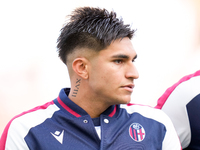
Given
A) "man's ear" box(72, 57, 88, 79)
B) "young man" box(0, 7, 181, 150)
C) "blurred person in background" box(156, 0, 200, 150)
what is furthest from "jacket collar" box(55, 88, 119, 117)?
"blurred person in background" box(156, 0, 200, 150)

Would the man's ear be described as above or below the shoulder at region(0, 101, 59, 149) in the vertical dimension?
above

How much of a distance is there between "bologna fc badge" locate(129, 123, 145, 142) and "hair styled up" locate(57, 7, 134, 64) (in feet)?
1.13

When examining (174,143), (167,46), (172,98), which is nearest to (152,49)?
(167,46)

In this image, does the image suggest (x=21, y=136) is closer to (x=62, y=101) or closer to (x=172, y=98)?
(x=62, y=101)

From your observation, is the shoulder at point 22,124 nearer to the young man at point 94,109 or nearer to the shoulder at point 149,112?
the young man at point 94,109

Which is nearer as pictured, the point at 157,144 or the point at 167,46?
the point at 157,144

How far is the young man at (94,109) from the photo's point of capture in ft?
2.93

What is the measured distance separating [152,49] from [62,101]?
3.98 ft

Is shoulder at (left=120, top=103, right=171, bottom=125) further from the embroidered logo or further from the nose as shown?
the embroidered logo

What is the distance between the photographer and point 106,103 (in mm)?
980

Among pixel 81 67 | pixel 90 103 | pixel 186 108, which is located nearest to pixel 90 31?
pixel 81 67

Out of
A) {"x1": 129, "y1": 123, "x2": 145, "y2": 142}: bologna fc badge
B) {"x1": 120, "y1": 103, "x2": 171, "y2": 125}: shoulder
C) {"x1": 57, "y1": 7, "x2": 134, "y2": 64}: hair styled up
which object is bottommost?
{"x1": 129, "y1": 123, "x2": 145, "y2": 142}: bologna fc badge

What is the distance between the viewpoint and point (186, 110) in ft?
3.69

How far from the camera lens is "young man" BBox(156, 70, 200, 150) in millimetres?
1112
